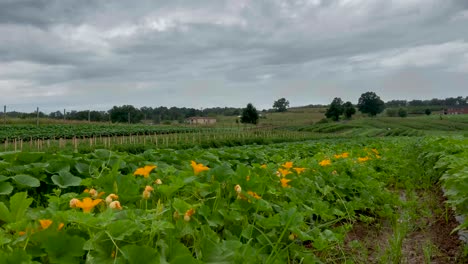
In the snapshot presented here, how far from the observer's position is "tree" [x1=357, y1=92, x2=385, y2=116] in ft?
343

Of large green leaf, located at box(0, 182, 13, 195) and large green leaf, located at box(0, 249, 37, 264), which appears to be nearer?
large green leaf, located at box(0, 249, 37, 264)

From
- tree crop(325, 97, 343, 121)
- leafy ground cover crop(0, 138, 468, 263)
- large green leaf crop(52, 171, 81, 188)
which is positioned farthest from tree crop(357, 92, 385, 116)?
large green leaf crop(52, 171, 81, 188)

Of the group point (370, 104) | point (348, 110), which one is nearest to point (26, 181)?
point (348, 110)

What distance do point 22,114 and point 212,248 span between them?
59.5m

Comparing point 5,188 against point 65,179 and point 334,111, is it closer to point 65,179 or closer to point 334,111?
point 65,179

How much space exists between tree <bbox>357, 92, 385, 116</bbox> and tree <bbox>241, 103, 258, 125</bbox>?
44222mm

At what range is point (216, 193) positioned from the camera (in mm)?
2182

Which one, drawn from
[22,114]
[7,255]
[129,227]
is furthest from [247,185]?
[22,114]

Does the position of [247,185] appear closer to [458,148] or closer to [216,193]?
[216,193]

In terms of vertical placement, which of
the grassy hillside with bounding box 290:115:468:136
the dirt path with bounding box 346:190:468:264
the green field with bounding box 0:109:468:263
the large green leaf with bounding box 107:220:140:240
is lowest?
the grassy hillside with bounding box 290:115:468:136

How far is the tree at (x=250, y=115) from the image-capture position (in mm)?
70000

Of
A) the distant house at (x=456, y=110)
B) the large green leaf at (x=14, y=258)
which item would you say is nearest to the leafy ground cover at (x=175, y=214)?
the large green leaf at (x=14, y=258)

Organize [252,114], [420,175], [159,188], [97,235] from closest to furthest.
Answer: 1. [97,235]
2. [159,188]
3. [420,175]
4. [252,114]

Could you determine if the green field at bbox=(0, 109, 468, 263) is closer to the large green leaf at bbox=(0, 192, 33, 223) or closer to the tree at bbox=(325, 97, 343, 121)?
the large green leaf at bbox=(0, 192, 33, 223)
